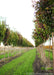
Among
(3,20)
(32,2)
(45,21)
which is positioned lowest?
(45,21)

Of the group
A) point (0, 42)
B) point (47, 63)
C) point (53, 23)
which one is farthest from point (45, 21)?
point (0, 42)

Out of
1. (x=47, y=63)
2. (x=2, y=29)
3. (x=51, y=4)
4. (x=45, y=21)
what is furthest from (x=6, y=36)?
(x=51, y=4)

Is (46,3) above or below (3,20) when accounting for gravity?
below

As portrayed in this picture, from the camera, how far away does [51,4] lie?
14.1 feet

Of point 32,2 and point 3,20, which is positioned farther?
point 3,20

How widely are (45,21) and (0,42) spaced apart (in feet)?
27.0

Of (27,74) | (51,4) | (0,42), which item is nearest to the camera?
(51,4)

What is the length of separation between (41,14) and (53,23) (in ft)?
2.20

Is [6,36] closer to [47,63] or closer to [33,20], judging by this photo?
[47,63]

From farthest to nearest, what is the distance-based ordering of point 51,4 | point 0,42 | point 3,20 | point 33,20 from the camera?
point 3,20 → point 0,42 → point 33,20 → point 51,4

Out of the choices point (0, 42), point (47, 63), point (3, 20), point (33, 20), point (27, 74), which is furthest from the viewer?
point (3, 20)

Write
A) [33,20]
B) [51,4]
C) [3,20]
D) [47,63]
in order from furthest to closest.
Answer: [3,20] → [47,63] → [33,20] → [51,4]

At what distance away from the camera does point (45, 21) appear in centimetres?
509

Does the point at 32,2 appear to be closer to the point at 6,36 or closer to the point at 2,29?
the point at 2,29
